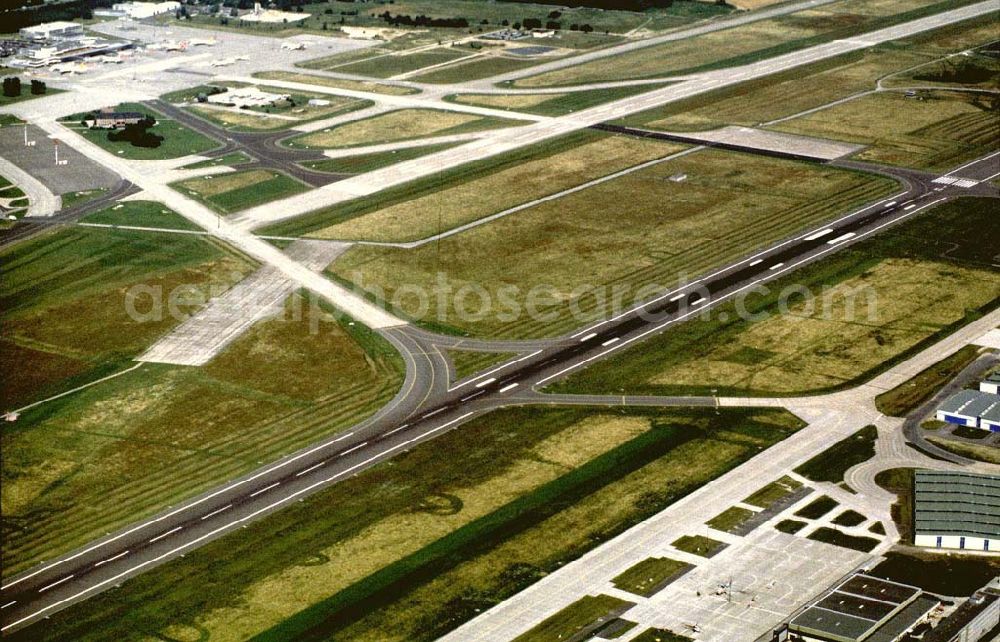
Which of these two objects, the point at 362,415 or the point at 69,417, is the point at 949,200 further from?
the point at 69,417

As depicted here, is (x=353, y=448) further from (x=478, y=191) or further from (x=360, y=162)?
(x=360, y=162)

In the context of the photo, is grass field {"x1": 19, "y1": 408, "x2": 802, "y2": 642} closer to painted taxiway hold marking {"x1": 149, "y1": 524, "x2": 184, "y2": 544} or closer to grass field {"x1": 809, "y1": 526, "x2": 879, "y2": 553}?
painted taxiway hold marking {"x1": 149, "y1": 524, "x2": 184, "y2": 544}

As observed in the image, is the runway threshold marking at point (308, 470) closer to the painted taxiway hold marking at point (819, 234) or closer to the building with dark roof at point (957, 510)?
A: the building with dark roof at point (957, 510)

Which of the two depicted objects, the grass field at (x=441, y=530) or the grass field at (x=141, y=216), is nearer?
the grass field at (x=441, y=530)

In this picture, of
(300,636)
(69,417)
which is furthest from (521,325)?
(300,636)

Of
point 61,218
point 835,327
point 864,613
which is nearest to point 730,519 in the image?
point 864,613

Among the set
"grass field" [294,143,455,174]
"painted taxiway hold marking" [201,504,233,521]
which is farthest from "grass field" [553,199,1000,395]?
"grass field" [294,143,455,174]

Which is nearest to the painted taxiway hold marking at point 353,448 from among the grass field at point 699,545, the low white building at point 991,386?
the grass field at point 699,545
